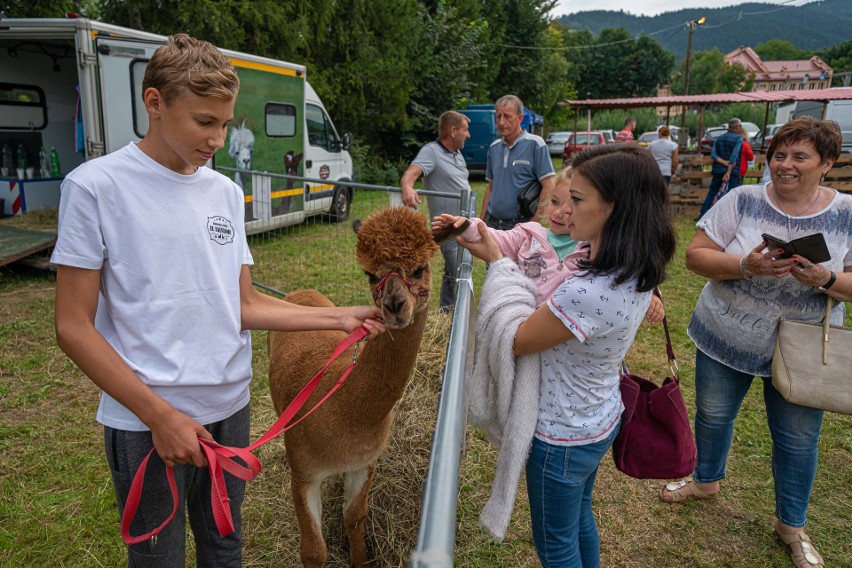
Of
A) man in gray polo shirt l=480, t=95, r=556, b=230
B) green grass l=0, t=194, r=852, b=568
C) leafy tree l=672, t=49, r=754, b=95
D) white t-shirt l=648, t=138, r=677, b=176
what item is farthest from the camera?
leafy tree l=672, t=49, r=754, b=95

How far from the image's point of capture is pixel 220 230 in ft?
5.62

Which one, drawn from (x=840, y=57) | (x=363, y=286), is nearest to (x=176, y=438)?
(x=363, y=286)

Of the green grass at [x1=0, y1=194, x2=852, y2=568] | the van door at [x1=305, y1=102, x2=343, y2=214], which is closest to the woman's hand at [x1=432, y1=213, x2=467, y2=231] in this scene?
the green grass at [x1=0, y1=194, x2=852, y2=568]

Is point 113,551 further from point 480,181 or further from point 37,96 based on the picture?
point 480,181

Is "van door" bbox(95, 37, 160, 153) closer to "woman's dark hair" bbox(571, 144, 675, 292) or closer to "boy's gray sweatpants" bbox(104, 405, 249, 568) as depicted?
"boy's gray sweatpants" bbox(104, 405, 249, 568)

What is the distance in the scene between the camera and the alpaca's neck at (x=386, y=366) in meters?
2.13

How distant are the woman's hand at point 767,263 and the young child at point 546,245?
2.20 ft

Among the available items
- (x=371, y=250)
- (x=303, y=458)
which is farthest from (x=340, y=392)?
(x=371, y=250)

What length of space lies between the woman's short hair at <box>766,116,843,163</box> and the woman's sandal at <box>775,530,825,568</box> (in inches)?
79.4

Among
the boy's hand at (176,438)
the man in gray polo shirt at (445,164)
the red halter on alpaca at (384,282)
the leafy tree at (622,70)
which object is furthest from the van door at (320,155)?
the leafy tree at (622,70)

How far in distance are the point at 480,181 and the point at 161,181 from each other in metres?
20.8

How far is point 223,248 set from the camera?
1715mm

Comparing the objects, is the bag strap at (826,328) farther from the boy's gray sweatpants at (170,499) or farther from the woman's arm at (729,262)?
the boy's gray sweatpants at (170,499)

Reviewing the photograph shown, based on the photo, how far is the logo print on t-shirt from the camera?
5.50ft
